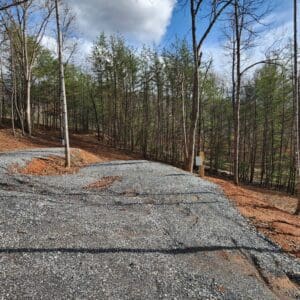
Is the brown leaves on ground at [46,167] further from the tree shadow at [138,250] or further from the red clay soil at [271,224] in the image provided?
the tree shadow at [138,250]

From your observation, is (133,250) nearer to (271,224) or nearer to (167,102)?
(271,224)

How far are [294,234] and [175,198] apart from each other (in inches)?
111

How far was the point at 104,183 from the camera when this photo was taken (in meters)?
9.59

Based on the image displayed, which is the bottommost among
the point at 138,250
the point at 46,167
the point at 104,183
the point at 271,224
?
the point at 271,224

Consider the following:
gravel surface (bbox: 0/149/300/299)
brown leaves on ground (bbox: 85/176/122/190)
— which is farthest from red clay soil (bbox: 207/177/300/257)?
brown leaves on ground (bbox: 85/176/122/190)

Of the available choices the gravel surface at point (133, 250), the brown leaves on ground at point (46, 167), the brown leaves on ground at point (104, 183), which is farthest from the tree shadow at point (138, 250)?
the brown leaves on ground at point (46, 167)

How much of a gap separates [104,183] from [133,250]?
485 centimetres

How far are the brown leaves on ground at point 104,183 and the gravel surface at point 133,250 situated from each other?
0.87 metres

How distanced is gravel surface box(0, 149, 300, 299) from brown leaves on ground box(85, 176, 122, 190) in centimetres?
87

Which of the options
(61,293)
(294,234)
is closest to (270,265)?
(294,234)

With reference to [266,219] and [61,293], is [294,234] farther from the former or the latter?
[61,293]

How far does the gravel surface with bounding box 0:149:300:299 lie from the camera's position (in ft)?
12.8

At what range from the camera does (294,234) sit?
6500mm

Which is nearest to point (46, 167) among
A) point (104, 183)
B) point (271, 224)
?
point (104, 183)
